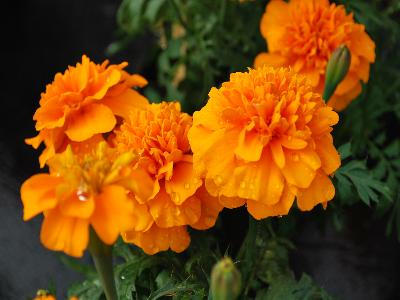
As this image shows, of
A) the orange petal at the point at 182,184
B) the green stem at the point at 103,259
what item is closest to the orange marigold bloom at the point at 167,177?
the orange petal at the point at 182,184

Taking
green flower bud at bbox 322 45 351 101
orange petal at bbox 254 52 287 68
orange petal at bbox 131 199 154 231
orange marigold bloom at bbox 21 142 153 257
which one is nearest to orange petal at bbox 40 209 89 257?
orange marigold bloom at bbox 21 142 153 257

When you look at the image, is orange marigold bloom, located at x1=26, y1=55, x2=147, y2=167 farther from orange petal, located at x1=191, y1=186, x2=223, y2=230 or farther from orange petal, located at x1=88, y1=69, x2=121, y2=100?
orange petal, located at x1=191, y1=186, x2=223, y2=230

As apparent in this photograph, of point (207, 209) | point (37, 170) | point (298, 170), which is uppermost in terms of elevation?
point (298, 170)

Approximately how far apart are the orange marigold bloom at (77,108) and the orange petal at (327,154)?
22 centimetres

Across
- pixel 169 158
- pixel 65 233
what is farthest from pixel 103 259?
pixel 169 158

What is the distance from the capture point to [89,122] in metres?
0.69

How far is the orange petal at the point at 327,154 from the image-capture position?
58 cm

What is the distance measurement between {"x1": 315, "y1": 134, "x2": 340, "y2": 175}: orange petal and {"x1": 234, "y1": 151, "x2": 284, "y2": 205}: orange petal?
4cm

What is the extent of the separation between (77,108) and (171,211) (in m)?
0.16

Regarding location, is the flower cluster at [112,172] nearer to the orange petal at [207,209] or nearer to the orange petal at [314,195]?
the orange petal at [207,209]

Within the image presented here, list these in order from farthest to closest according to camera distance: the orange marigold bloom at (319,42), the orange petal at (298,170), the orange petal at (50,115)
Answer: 1. the orange marigold bloom at (319,42)
2. the orange petal at (50,115)
3. the orange petal at (298,170)

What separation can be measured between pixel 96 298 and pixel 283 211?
0.27 m

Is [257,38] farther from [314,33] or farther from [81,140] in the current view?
[81,140]

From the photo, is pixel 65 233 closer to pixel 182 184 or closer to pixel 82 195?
pixel 82 195
